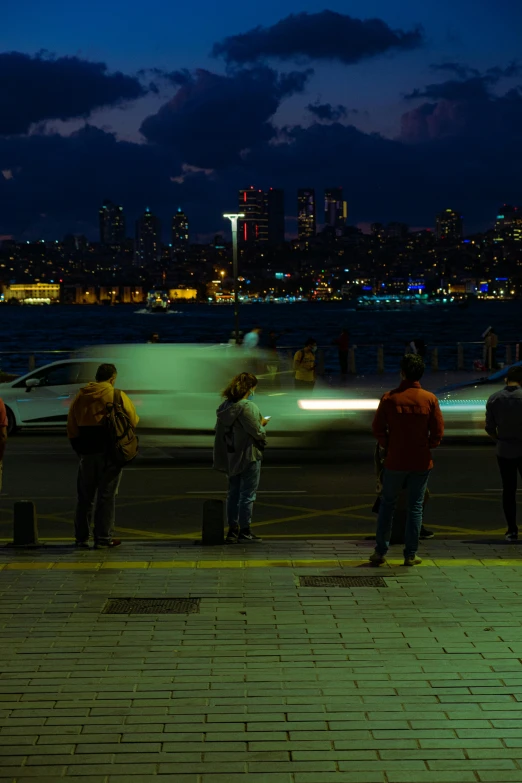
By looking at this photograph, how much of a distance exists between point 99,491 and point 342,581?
8.67 feet

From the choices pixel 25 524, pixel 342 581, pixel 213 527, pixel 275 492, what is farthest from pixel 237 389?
pixel 275 492

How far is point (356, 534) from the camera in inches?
437

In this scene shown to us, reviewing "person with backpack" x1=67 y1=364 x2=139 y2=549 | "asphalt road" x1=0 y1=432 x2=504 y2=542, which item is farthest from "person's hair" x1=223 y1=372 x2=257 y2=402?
"asphalt road" x1=0 y1=432 x2=504 y2=542

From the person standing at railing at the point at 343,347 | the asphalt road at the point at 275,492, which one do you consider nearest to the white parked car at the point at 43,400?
the asphalt road at the point at 275,492

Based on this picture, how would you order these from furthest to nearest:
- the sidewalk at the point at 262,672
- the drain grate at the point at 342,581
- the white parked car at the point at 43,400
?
1. the white parked car at the point at 43,400
2. the drain grate at the point at 342,581
3. the sidewalk at the point at 262,672

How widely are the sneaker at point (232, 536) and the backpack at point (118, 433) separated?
1.16 meters

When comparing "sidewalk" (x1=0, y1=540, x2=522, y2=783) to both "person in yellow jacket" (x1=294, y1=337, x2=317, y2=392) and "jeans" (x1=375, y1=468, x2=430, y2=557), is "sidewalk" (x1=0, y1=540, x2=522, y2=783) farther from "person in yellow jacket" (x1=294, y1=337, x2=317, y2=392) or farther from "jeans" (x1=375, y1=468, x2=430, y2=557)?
"person in yellow jacket" (x1=294, y1=337, x2=317, y2=392)

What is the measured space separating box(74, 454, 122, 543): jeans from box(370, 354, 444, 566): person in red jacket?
8.11ft

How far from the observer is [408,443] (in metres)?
8.96

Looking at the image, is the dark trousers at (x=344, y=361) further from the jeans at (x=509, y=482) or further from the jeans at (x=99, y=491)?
the jeans at (x=99, y=491)

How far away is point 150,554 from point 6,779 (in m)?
4.86

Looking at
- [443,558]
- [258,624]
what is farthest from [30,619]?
[443,558]

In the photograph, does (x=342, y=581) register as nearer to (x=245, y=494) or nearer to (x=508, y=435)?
(x=245, y=494)

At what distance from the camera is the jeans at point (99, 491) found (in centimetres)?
1006
